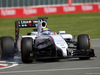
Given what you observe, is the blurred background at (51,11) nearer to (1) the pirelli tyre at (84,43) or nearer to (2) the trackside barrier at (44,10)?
(2) the trackside barrier at (44,10)

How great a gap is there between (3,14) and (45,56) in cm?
2916

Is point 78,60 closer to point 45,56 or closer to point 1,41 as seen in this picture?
point 45,56

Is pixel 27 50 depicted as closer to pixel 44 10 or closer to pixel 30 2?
pixel 44 10

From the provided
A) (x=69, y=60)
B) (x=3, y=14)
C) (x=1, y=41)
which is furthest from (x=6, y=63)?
(x=3, y=14)

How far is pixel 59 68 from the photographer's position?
36.3 feet

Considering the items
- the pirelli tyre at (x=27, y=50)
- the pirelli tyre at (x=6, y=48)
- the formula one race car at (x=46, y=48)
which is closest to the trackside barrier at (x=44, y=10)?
the formula one race car at (x=46, y=48)

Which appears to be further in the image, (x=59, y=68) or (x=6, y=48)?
(x=6, y=48)

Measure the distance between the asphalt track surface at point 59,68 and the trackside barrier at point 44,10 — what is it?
28768mm

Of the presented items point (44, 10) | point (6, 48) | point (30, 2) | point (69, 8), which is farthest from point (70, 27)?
point (30, 2)

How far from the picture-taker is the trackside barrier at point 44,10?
41156mm

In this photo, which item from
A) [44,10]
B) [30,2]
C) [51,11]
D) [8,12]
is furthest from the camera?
[30,2]

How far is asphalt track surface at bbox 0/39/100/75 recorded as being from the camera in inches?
404

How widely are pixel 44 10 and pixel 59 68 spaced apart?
108ft

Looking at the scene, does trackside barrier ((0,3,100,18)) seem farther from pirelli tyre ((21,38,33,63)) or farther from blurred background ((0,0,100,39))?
pirelli tyre ((21,38,33,63))
